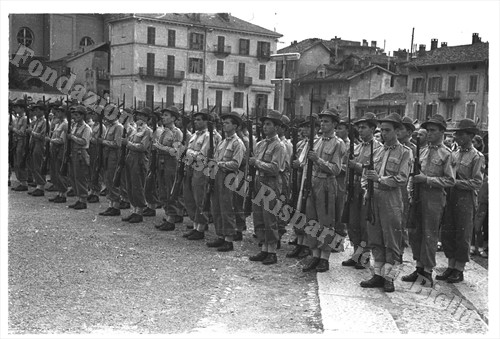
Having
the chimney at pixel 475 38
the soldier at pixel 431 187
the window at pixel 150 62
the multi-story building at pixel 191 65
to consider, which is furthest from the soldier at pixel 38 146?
the chimney at pixel 475 38

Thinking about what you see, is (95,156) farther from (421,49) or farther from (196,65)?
(421,49)

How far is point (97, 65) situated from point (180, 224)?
4457 millimetres

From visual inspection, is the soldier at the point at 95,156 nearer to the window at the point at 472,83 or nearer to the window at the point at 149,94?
the window at the point at 149,94

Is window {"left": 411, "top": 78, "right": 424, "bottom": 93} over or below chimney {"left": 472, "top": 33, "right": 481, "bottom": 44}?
→ below

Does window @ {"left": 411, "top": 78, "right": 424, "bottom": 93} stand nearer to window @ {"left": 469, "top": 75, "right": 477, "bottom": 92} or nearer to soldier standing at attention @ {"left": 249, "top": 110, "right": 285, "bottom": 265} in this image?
window @ {"left": 469, "top": 75, "right": 477, "bottom": 92}

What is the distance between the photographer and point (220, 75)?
1364cm

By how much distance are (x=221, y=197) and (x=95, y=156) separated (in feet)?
15.4

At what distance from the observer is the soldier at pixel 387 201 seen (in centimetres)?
701

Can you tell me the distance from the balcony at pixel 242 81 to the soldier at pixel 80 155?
3.28 meters

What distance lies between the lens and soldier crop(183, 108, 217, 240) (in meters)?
9.68

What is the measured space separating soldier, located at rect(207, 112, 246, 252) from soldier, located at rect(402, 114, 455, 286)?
282 cm

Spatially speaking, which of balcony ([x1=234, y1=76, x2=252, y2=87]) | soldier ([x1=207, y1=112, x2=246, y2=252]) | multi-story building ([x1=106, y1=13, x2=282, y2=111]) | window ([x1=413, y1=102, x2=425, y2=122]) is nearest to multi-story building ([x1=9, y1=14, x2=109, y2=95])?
multi-story building ([x1=106, y1=13, x2=282, y2=111])

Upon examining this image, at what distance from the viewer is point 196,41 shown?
13094 mm

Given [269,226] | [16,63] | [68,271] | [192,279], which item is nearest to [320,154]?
[269,226]
